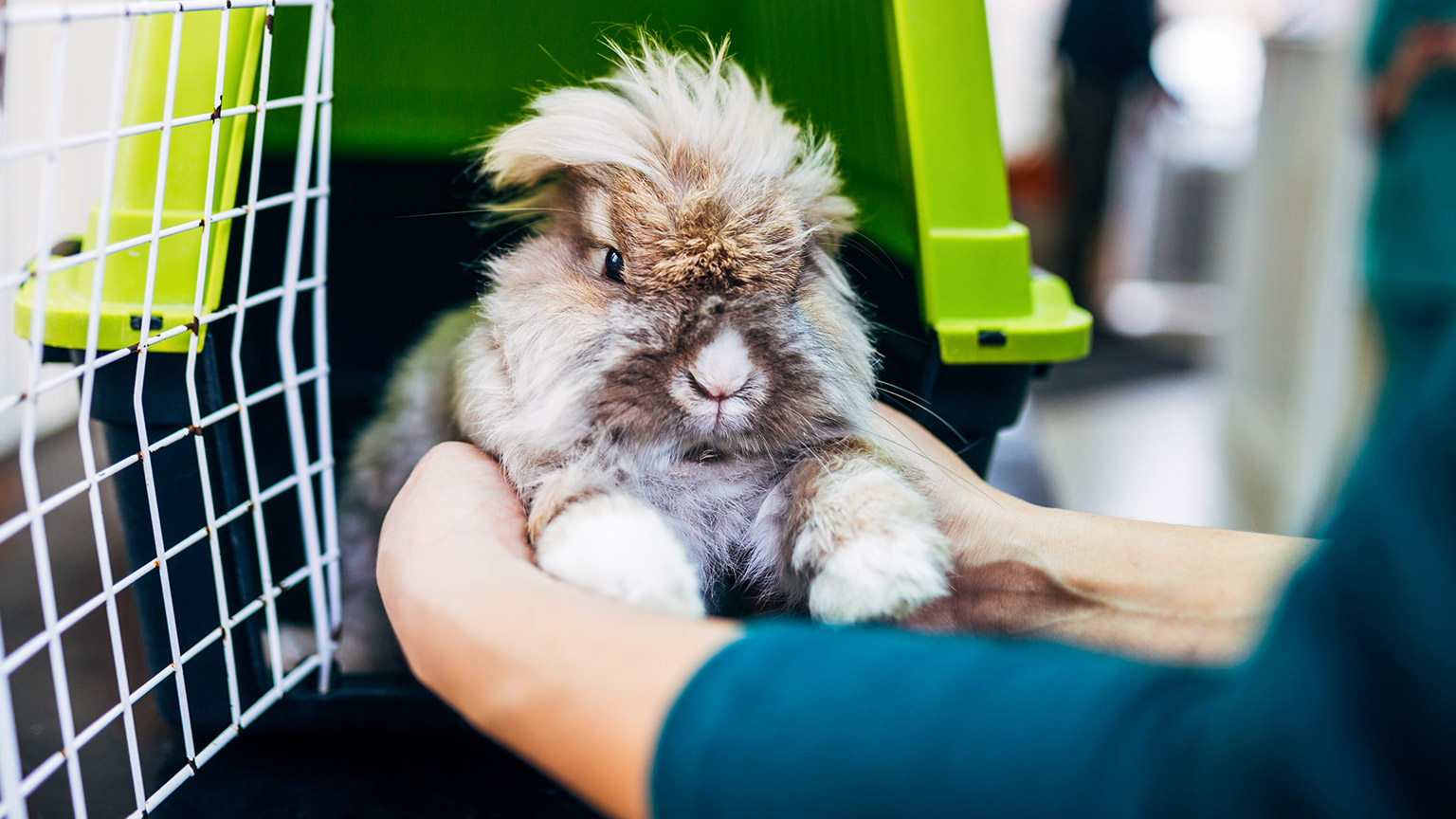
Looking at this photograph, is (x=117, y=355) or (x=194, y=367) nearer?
(x=117, y=355)

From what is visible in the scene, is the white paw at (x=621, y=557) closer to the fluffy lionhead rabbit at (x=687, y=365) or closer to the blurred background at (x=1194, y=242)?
the fluffy lionhead rabbit at (x=687, y=365)

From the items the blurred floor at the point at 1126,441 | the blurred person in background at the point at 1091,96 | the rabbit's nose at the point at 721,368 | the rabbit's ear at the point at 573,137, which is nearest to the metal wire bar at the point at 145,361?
the rabbit's ear at the point at 573,137

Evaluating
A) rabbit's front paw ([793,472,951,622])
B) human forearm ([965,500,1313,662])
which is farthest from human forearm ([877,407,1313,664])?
rabbit's front paw ([793,472,951,622])

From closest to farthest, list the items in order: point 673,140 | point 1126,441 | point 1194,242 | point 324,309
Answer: point 673,140, point 324,309, point 1126,441, point 1194,242

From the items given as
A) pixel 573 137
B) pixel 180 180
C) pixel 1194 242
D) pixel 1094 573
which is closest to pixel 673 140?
pixel 573 137

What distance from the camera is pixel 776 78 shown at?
1150 mm

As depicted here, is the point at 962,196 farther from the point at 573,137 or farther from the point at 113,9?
the point at 113,9

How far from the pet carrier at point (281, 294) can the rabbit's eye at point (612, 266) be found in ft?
0.71

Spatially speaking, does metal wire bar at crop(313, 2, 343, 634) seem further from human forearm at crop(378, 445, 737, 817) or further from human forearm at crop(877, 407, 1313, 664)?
human forearm at crop(877, 407, 1313, 664)

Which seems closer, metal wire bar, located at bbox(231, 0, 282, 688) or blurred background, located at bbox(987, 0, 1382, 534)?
metal wire bar, located at bbox(231, 0, 282, 688)

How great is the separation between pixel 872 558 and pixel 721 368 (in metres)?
0.18

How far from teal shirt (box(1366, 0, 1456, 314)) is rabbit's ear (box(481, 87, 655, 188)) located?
1.72 ft

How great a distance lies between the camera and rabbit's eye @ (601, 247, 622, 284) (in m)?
0.77

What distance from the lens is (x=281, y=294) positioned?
2.72 feet
